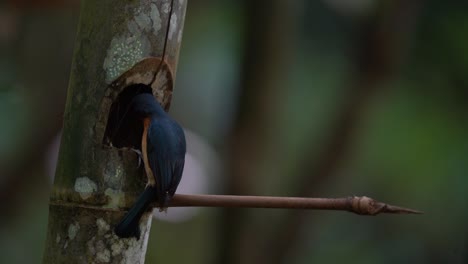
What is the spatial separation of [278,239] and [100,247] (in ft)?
10.9

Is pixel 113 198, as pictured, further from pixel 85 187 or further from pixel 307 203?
pixel 307 203

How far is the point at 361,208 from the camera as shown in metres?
2.28

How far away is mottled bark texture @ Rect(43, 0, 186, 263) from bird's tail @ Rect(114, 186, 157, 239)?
5 centimetres

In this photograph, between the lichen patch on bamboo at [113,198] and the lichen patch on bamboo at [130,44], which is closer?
the lichen patch on bamboo at [113,198]

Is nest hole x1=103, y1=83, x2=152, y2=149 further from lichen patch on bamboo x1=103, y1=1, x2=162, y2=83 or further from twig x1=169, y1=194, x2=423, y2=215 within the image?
twig x1=169, y1=194, x2=423, y2=215

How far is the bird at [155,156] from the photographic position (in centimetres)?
260

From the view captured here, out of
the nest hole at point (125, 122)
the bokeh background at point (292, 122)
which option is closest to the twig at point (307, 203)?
the nest hole at point (125, 122)

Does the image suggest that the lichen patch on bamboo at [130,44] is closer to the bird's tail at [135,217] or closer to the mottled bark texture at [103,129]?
the mottled bark texture at [103,129]

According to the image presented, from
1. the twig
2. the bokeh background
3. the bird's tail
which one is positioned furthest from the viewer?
the bokeh background

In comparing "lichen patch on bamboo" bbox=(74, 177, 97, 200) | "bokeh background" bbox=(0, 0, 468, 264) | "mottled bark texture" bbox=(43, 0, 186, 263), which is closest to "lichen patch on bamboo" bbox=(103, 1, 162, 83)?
"mottled bark texture" bbox=(43, 0, 186, 263)

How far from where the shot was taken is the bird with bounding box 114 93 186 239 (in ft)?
8.52

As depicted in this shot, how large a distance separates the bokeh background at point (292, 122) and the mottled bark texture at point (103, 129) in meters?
2.66

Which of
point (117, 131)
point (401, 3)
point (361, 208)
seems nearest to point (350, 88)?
point (401, 3)

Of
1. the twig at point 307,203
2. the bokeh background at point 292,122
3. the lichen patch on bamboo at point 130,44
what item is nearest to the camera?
the twig at point 307,203
